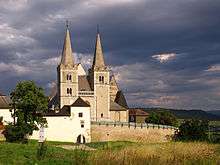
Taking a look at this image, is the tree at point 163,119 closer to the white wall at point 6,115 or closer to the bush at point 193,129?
the bush at point 193,129

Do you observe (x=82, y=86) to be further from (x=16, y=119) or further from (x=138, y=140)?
(x=16, y=119)

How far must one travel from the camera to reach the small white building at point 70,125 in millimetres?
64000

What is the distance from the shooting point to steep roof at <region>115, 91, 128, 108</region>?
99875 millimetres

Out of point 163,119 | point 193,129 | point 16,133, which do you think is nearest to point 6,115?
point 16,133

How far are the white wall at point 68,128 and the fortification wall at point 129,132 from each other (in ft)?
7.39

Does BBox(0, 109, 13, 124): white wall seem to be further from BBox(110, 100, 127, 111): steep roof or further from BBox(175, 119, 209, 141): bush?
BBox(110, 100, 127, 111): steep roof

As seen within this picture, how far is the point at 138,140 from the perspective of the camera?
235 ft

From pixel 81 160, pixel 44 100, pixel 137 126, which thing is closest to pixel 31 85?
pixel 44 100

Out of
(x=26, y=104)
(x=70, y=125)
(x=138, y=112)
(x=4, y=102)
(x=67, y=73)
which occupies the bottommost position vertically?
(x=70, y=125)

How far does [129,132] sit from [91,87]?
23.8m

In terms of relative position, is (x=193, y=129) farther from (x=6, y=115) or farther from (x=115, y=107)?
(x=115, y=107)

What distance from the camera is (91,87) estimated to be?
93.1 meters

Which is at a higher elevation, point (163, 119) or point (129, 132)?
point (163, 119)

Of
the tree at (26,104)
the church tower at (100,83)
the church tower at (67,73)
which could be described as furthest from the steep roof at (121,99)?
the tree at (26,104)
